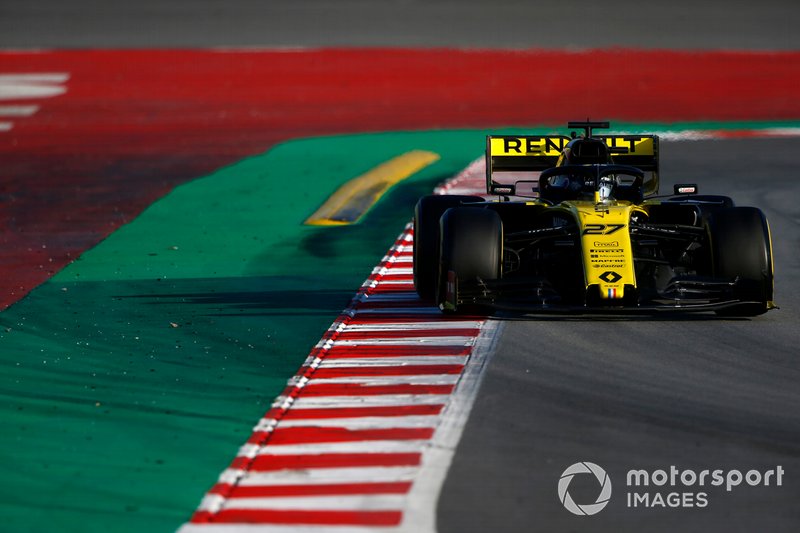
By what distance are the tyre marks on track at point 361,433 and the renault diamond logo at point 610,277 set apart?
115cm

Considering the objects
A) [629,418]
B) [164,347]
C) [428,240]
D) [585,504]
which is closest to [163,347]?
[164,347]

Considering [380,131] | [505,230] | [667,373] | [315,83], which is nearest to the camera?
[667,373]

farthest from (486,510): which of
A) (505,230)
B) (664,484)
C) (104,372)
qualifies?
(505,230)

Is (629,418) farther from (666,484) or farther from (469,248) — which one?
(469,248)

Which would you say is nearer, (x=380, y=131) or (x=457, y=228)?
(x=457, y=228)

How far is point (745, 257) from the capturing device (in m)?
13.9

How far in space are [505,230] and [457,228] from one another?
130 cm

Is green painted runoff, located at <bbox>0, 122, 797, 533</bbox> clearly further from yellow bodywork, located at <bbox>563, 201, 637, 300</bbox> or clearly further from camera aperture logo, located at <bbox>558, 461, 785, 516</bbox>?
yellow bodywork, located at <bbox>563, 201, 637, 300</bbox>

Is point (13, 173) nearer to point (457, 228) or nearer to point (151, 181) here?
point (151, 181)

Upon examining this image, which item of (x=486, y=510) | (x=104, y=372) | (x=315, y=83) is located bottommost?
(x=315, y=83)

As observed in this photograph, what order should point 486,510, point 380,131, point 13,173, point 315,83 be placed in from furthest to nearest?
point 315,83
point 380,131
point 13,173
point 486,510

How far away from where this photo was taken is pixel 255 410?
11.1 metres

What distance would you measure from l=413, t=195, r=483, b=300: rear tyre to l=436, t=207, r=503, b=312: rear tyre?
0.98m

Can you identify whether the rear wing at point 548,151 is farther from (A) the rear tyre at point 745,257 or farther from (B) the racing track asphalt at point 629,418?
(A) the rear tyre at point 745,257
